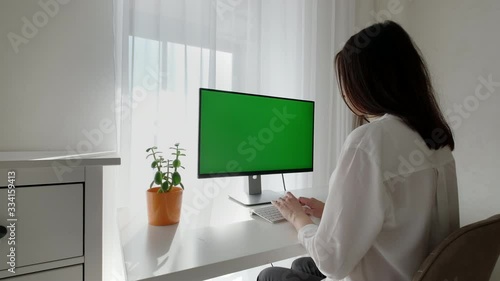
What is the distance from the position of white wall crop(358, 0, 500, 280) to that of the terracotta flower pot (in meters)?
1.92

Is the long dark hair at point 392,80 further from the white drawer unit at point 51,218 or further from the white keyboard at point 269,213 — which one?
the white drawer unit at point 51,218

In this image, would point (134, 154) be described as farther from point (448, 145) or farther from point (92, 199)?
point (448, 145)

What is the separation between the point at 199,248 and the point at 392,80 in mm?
741

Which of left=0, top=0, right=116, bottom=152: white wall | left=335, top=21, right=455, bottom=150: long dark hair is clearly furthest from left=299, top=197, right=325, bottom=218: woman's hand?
left=0, top=0, right=116, bottom=152: white wall

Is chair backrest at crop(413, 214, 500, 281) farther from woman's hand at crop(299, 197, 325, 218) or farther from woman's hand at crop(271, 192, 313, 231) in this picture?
woman's hand at crop(299, 197, 325, 218)

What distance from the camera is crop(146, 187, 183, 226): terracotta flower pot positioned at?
2.98ft

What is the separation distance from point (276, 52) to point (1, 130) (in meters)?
1.40

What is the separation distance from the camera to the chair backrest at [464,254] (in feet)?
1.85

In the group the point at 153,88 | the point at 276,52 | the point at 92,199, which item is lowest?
the point at 92,199

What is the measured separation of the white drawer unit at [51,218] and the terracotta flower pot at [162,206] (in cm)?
19

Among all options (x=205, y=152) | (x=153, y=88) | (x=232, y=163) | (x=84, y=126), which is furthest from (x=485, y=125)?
(x=84, y=126)

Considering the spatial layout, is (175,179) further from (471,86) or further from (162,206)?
(471,86)

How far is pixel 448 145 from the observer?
2.59 ft

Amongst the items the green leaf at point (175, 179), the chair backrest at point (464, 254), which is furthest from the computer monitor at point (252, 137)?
the chair backrest at point (464, 254)
